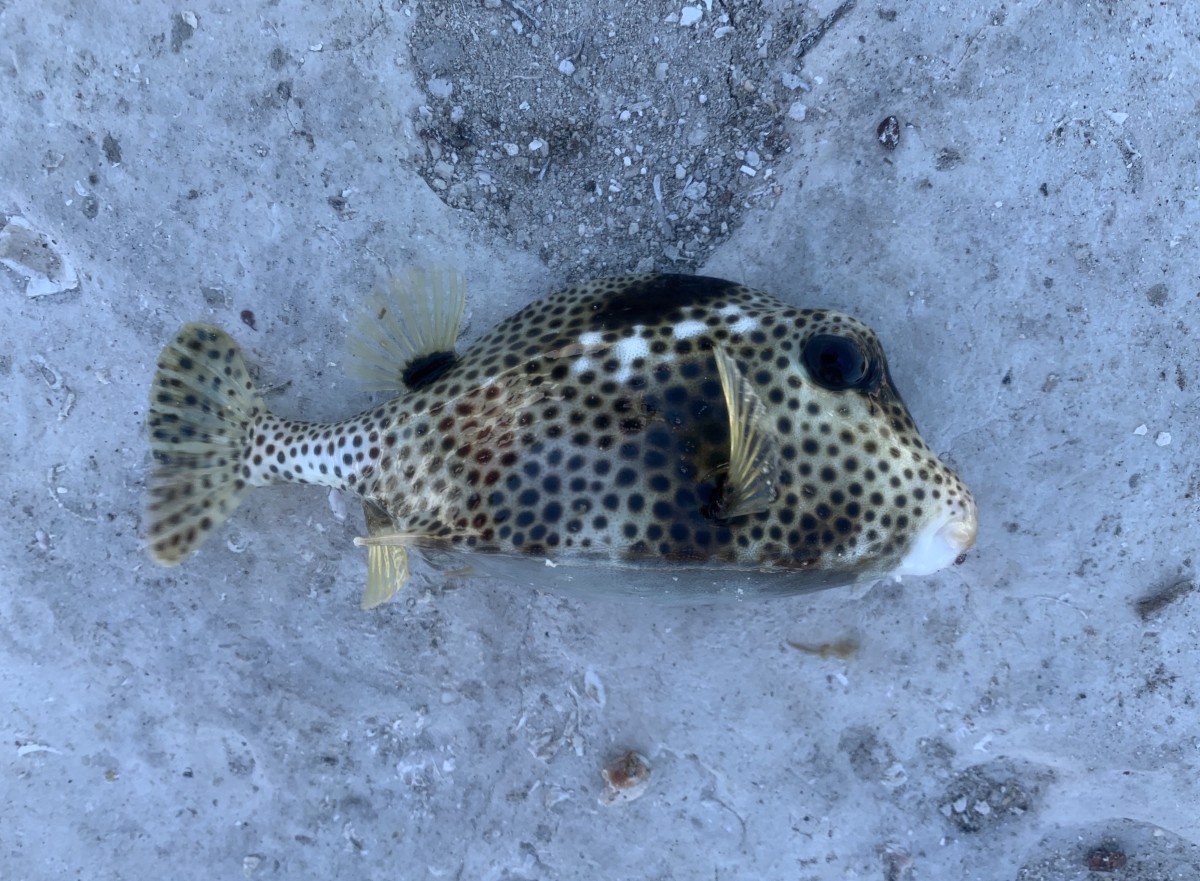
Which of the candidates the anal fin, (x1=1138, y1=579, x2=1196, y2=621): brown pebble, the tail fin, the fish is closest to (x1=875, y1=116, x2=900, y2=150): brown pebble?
the fish

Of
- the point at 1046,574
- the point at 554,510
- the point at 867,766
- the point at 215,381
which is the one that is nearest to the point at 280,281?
the point at 215,381

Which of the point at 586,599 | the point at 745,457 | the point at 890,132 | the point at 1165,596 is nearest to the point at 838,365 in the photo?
the point at 745,457

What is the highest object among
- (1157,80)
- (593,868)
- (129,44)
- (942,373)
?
(1157,80)

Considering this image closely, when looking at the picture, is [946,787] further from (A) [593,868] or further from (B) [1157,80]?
(B) [1157,80]

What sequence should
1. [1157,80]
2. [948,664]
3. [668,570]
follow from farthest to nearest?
[948,664], [1157,80], [668,570]

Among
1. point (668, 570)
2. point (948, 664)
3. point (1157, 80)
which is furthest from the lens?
point (948, 664)

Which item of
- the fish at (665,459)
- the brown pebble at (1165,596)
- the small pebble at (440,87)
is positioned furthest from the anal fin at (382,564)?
the brown pebble at (1165,596)

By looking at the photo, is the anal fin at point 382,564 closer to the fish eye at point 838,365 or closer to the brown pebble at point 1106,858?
the fish eye at point 838,365
